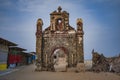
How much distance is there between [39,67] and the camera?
2442 centimetres

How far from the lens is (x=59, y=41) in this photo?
2528 centimetres

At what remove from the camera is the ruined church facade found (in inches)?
978

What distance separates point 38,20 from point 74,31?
5.55m

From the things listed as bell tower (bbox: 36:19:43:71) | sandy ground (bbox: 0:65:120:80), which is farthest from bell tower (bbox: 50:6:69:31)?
A: sandy ground (bbox: 0:65:120:80)

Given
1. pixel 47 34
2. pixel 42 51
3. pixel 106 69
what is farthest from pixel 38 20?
pixel 106 69

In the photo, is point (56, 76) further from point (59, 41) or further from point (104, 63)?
point (104, 63)

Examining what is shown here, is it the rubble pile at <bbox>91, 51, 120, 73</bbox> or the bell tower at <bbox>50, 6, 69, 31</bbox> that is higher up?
the bell tower at <bbox>50, 6, 69, 31</bbox>

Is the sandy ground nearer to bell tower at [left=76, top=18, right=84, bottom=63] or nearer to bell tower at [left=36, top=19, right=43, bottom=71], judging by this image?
bell tower at [left=76, top=18, right=84, bottom=63]

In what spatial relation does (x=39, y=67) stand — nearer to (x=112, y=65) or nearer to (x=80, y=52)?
(x=80, y=52)

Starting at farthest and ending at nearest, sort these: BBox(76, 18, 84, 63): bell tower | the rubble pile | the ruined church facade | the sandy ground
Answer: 1. the rubble pile
2. the ruined church facade
3. BBox(76, 18, 84, 63): bell tower
4. the sandy ground

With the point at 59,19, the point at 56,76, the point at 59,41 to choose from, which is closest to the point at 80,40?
the point at 59,41

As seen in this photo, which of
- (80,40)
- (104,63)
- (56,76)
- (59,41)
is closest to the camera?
(56,76)

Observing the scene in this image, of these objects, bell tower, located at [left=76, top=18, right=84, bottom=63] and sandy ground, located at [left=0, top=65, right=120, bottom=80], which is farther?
bell tower, located at [left=76, top=18, right=84, bottom=63]

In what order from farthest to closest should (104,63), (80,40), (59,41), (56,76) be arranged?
(104,63) → (59,41) → (80,40) → (56,76)
